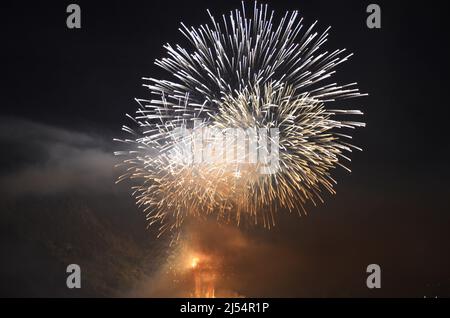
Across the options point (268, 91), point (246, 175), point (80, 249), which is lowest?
point (80, 249)

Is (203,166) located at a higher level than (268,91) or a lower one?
lower
